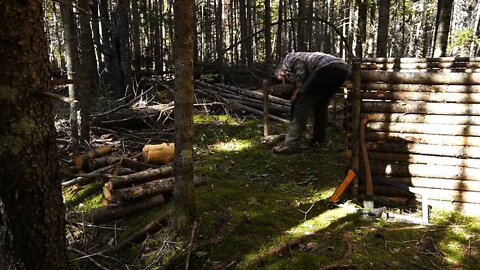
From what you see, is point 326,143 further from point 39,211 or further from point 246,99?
point 39,211

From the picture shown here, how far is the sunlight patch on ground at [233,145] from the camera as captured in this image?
796 cm

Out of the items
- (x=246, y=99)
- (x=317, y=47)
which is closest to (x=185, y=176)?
(x=246, y=99)

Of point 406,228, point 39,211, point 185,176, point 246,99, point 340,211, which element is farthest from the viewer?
point 246,99

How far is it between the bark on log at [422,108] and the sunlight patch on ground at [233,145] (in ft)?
11.0

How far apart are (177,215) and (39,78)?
2308 millimetres

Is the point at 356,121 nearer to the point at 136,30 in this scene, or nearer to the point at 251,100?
the point at 251,100

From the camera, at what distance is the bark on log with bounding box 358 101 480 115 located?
4738 mm

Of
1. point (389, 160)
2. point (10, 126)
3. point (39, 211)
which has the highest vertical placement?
point (10, 126)

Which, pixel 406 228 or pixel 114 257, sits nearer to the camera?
pixel 114 257

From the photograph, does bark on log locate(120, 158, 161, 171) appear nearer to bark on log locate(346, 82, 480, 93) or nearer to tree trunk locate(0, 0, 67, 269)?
bark on log locate(346, 82, 480, 93)

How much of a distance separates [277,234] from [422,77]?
2.79 metres

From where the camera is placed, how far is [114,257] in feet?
13.7

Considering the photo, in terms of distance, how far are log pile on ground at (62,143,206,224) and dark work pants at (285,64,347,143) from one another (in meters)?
2.21

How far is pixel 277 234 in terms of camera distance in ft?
14.2
